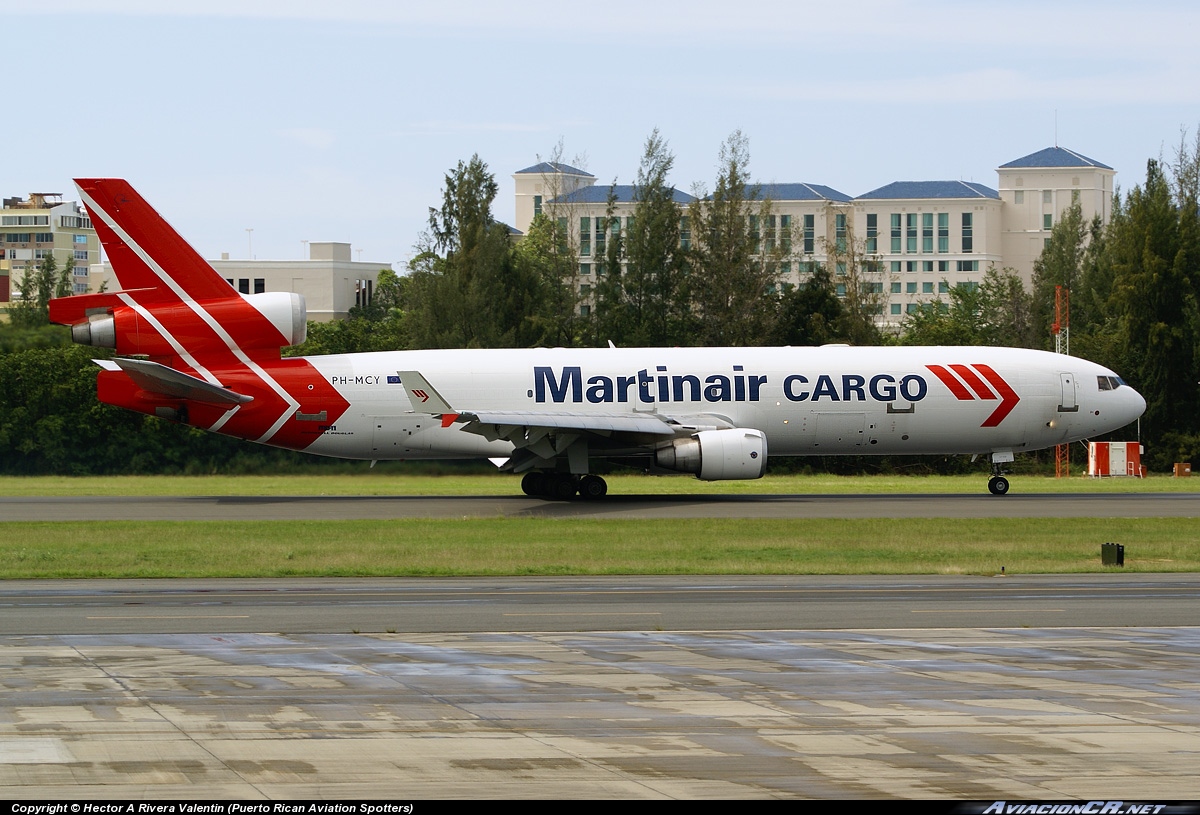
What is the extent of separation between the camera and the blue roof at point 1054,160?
16962 centimetres

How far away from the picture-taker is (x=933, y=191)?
6826 inches

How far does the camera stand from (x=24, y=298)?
9475cm

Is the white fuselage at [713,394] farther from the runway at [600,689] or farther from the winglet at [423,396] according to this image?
the runway at [600,689]

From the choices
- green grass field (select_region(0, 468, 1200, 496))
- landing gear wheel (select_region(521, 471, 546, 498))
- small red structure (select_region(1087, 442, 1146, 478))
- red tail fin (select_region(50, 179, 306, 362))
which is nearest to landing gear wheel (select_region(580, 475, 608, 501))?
landing gear wheel (select_region(521, 471, 546, 498))

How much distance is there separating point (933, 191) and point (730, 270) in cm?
10421

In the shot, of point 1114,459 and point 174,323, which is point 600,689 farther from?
point 1114,459

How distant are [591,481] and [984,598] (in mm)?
20782

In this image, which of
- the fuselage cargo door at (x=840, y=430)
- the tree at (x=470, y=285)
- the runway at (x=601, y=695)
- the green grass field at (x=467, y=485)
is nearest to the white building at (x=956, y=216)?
the tree at (x=470, y=285)

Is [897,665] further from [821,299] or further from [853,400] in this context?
[821,299]

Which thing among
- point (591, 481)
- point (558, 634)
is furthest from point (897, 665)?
point (591, 481)

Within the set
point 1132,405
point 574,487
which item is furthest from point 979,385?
point 574,487

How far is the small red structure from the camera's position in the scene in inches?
2315

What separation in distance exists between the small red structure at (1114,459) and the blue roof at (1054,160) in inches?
→ 4631

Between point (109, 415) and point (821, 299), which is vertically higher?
point (821, 299)
